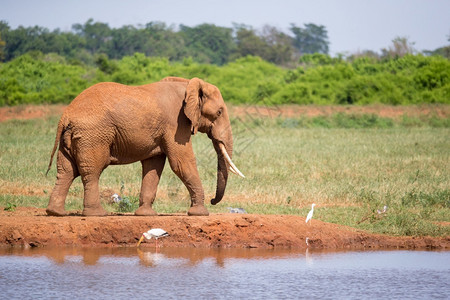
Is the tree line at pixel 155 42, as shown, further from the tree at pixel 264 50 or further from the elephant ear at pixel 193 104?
the elephant ear at pixel 193 104

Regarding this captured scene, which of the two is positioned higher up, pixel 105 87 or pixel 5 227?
pixel 105 87

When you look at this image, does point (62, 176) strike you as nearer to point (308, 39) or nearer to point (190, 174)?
point (190, 174)

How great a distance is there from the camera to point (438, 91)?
128ft

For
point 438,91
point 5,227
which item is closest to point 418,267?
point 5,227

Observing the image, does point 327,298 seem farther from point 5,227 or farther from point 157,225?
point 5,227

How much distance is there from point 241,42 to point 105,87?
231 ft

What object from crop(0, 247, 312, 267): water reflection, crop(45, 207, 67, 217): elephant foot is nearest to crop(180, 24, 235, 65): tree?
crop(45, 207, 67, 217): elephant foot

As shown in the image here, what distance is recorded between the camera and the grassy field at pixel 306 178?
14.1 m

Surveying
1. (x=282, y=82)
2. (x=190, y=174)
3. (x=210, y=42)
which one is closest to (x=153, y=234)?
(x=190, y=174)

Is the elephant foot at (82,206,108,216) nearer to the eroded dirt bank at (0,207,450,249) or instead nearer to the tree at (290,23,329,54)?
the eroded dirt bank at (0,207,450,249)

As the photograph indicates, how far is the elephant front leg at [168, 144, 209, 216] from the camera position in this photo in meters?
11.9

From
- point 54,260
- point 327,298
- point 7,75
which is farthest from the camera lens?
point 7,75

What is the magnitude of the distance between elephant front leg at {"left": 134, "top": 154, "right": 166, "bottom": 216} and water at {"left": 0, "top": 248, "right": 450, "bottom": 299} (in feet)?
3.63

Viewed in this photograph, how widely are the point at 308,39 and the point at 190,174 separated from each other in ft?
316
